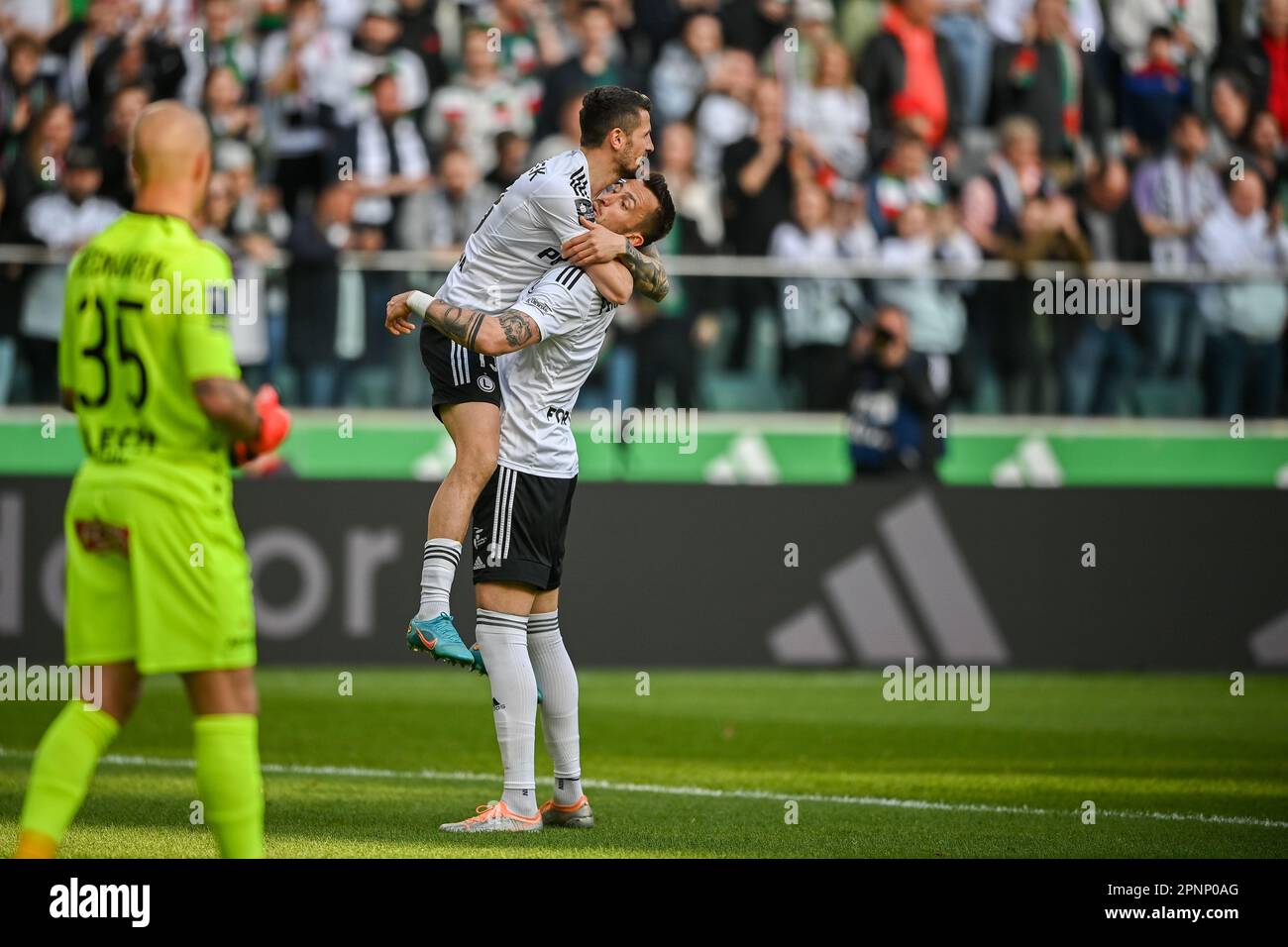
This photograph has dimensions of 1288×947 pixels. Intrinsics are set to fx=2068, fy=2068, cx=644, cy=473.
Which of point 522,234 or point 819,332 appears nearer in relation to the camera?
point 522,234

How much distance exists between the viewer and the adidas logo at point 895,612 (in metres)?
15.5

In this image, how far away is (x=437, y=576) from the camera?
27.7 feet

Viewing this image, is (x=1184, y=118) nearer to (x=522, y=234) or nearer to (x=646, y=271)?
(x=646, y=271)

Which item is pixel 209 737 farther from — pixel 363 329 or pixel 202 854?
pixel 363 329

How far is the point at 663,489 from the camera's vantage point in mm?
15570

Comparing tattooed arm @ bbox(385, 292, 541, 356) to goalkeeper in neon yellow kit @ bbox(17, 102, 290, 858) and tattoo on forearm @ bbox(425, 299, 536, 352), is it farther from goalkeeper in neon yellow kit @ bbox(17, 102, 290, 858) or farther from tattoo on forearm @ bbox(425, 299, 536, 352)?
goalkeeper in neon yellow kit @ bbox(17, 102, 290, 858)

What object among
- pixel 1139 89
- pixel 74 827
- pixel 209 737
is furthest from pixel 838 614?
pixel 209 737

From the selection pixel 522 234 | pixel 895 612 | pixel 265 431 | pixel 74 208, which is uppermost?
pixel 74 208

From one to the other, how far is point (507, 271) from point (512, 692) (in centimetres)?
175

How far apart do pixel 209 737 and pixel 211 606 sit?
0.37 meters

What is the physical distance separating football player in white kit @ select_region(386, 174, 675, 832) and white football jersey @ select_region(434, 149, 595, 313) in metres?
0.12

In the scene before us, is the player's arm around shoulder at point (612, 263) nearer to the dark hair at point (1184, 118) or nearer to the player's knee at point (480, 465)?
the player's knee at point (480, 465)

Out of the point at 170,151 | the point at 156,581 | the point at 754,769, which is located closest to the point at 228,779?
the point at 156,581

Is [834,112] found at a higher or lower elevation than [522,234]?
higher
